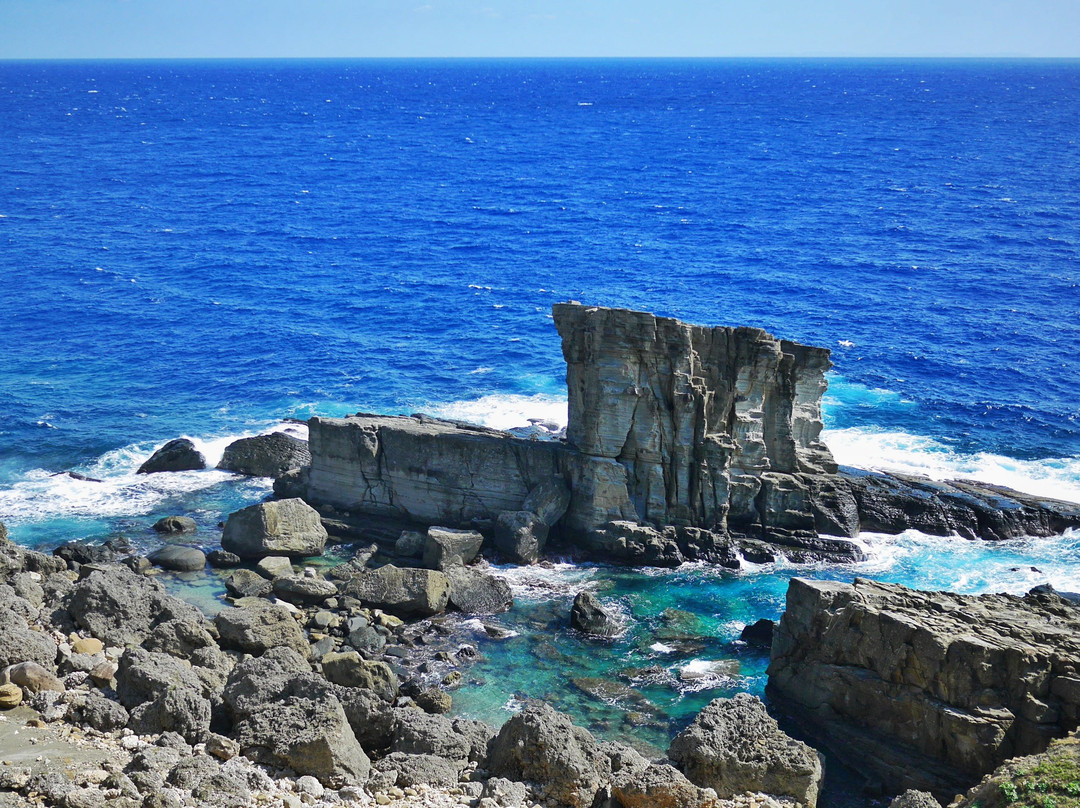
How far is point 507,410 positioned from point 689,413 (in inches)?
Answer: 702

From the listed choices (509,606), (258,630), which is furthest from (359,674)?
(509,606)

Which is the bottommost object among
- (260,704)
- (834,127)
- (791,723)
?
(791,723)

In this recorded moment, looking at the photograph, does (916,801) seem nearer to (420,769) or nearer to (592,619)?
(420,769)

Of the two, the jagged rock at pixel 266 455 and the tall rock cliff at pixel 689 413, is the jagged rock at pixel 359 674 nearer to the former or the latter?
the tall rock cliff at pixel 689 413

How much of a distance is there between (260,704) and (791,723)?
15.5 metres

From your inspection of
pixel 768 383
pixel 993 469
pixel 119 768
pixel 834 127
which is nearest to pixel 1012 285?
pixel 993 469

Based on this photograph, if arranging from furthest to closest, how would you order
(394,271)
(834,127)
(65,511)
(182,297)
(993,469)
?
1. (834,127)
2. (394,271)
3. (182,297)
4. (993,469)
5. (65,511)

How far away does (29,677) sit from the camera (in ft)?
84.8

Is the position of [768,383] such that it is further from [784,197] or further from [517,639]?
[784,197]

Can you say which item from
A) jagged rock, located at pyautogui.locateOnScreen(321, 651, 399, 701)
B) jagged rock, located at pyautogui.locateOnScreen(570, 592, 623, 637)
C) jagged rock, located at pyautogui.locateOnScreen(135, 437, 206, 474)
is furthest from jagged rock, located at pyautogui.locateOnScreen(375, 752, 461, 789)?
jagged rock, located at pyautogui.locateOnScreen(135, 437, 206, 474)

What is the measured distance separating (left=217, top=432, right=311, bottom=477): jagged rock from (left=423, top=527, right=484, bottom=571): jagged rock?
439 inches

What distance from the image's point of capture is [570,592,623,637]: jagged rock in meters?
36.4

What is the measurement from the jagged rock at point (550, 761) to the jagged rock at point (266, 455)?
26456 mm

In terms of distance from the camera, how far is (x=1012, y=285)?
82.2 m
